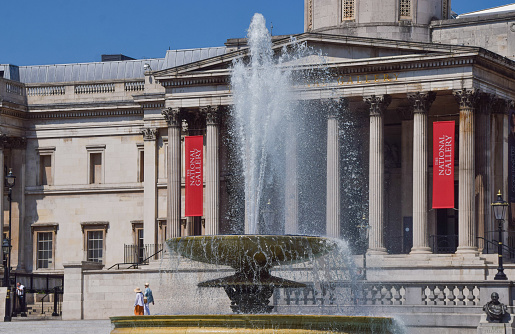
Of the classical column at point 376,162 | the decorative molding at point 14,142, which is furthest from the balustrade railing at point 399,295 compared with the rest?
the decorative molding at point 14,142

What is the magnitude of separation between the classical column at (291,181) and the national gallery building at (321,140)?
0.37 ft

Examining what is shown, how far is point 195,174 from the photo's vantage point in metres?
55.5

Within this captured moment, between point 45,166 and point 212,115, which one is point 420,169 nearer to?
point 212,115

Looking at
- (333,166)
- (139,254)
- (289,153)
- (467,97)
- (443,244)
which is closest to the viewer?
(467,97)

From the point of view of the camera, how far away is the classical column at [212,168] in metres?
55.2

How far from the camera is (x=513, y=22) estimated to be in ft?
191

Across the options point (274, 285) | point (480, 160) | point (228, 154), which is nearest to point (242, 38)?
point (228, 154)

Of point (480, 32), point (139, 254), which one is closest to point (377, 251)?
point (480, 32)

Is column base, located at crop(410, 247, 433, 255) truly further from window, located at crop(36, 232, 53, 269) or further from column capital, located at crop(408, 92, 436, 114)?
window, located at crop(36, 232, 53, 269)

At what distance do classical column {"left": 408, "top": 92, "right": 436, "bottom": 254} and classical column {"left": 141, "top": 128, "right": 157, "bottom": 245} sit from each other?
50.2 feet

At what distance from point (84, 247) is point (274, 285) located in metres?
40.0

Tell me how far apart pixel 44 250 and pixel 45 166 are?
15.0 ft

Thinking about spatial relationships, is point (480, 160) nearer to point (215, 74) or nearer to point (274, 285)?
point (215, 74)

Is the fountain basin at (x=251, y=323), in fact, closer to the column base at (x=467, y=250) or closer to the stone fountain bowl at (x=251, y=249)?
the stone fountain bowl at (x=251, y=249)
